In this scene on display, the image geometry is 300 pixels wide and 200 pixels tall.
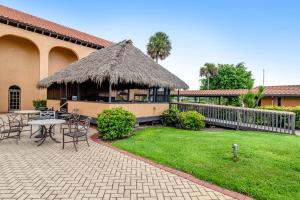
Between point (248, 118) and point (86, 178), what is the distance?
409 inches

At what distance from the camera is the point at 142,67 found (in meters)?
12.9

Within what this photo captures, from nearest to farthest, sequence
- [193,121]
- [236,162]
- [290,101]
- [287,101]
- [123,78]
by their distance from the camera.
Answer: [236,162], [123,78], [193,121], [290,101], [287,101]

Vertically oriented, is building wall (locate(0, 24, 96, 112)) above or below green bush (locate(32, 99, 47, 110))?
above

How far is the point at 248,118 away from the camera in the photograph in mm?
11859

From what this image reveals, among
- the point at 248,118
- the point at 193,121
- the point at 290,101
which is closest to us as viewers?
the point at 193,121

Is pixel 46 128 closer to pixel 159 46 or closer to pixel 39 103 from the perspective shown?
pixel 39 103

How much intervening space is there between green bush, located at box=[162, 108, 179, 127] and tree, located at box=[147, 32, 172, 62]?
74.8ft

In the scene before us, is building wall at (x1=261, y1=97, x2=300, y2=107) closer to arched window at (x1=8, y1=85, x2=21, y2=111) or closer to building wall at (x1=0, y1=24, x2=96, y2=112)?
building wall at (x1=0, y1=24, x2=96, y2=112)

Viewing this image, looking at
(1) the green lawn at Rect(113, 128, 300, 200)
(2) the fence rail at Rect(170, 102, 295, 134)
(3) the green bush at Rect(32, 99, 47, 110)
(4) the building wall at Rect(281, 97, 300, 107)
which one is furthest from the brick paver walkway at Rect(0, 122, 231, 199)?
(4) the building wall at Rect(281, 97, 300, 107)

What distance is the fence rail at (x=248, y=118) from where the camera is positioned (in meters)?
10.7

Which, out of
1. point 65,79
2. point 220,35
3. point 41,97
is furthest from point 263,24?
point 41,97

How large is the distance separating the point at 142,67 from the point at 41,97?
1319 cm

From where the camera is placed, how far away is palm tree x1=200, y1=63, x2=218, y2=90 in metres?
48.7

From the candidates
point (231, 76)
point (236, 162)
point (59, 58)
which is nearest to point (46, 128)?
point (236, 162)
